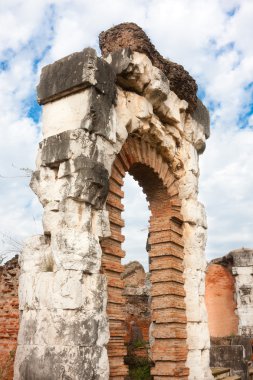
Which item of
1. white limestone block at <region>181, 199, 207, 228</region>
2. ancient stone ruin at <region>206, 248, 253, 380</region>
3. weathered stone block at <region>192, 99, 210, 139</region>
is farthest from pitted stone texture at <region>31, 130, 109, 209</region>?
ancient stone ruin at <region>206, 248, 253, 380</region>

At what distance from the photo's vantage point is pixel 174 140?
7.08 m

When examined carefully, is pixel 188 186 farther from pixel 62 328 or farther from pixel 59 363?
pixel 59 363

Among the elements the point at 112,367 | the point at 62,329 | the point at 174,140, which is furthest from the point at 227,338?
the point at 62,329

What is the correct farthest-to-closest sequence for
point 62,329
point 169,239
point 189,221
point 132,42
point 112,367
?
point 189,221 < point 169,239 < point 132,42 < point 112,367 < point 62,329

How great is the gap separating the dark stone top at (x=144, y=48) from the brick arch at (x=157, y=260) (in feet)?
3.89

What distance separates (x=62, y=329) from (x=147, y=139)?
126 inches

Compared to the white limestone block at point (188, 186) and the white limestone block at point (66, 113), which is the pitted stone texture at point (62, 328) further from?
the white limestone block at point (188, 186)

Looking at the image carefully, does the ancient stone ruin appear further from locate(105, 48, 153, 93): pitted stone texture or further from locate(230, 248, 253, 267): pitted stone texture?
locate(105, 48, 153, 93): pitted stone texture

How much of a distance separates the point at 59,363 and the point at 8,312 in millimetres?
3311

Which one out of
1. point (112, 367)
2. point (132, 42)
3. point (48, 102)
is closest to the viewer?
point (112, 367)

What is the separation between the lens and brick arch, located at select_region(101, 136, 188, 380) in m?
5.15

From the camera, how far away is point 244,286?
48.1 ft

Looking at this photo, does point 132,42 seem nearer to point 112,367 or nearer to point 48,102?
point 48,102

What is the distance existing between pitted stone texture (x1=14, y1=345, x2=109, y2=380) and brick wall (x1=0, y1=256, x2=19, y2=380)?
8.16 feet
